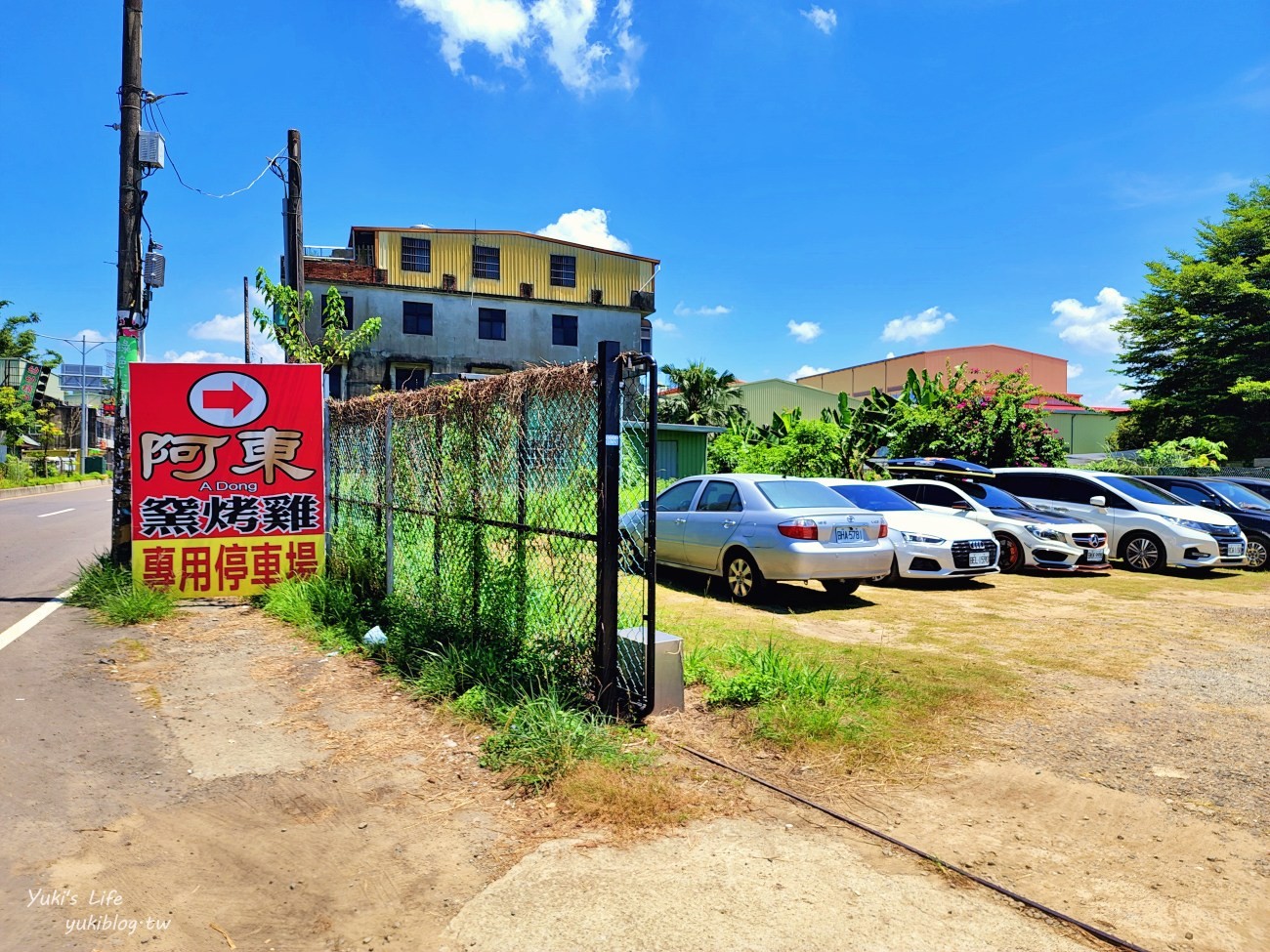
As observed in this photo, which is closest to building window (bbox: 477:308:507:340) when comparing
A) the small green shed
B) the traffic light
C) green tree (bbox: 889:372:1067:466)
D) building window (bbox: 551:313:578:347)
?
building window (bbox: 551:313:578:347)

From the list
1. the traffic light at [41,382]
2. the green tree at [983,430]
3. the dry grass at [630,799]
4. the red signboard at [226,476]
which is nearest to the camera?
the dry grass at [630,799]

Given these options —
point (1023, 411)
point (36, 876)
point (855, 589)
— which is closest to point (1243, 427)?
point (1023, 411)

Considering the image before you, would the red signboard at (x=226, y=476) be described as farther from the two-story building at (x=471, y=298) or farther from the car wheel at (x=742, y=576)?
the two-story building at (x=471, y=298)

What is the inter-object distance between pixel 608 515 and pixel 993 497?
11.0 metres

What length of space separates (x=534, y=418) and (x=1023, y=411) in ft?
65.4

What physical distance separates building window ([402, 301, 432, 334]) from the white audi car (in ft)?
96.0

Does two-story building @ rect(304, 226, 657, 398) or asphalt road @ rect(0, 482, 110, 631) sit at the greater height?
two-story building @ rect(304, 226, 657, 398)

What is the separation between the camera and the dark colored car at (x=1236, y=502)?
14.2 meters

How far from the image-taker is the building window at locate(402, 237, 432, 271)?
3712cm

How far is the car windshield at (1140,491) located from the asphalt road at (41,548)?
50.3 feet

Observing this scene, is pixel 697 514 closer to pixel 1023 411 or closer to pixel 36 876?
pixel 36 876

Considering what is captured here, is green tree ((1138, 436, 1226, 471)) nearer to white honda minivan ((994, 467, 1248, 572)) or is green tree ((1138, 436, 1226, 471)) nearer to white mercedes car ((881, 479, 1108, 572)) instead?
white honda minivan ((994, 467, 1248, 572))

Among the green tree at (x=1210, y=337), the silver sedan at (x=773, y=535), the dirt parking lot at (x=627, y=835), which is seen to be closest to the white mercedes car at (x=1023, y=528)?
the silver sedan at (x=773, y=535)

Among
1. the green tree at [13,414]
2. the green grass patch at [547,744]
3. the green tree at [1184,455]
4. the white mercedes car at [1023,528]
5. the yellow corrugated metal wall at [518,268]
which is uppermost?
the yellow corrugated metal wall at [518,268]
